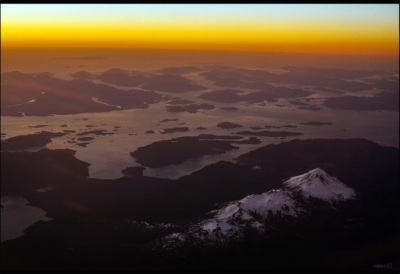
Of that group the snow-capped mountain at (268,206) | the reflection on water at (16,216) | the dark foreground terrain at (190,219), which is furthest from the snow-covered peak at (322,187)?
the reflection on water at (16,216)

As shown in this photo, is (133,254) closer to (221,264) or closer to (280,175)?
(221,264)

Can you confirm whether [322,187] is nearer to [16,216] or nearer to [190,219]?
[190,219]

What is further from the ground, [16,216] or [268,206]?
[268,206]

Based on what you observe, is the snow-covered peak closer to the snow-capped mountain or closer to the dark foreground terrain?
the snow-capped mountain

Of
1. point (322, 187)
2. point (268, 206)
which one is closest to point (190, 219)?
point (268, 206)

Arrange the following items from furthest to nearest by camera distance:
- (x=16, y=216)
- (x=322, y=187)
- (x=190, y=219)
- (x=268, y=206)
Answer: (x=322, y=187) < (x=16, y=216) < (x=190, y=219) < (x=268, y=206)

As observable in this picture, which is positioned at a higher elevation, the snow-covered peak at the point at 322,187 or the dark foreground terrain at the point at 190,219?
the snow-covered peak at the point at 322,187

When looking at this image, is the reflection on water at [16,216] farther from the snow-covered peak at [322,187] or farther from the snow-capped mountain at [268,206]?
the snow-covered peak at [322,187]
